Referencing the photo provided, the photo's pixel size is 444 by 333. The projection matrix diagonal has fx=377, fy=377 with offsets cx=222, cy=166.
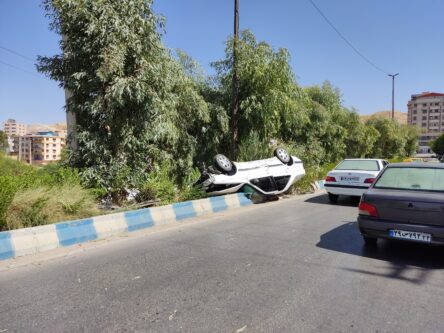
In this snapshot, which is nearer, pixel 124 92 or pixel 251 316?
pixel 251 316

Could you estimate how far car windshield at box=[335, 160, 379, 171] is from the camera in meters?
12.3

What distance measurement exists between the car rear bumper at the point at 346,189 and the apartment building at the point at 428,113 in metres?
164

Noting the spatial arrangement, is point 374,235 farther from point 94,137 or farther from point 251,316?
point 94,137

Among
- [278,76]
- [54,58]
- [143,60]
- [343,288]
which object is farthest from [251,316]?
[278,76]

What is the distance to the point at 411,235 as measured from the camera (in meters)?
5.77

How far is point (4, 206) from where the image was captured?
6.00 meters

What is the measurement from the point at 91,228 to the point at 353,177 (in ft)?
27.3

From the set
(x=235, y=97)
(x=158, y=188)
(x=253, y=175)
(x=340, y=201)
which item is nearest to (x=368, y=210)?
(x=158, y=188)

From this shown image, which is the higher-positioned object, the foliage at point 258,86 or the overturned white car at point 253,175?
the foliage at point 258,86

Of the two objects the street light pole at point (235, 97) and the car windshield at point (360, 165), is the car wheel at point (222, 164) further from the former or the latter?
the car windshield at point (360, 165)

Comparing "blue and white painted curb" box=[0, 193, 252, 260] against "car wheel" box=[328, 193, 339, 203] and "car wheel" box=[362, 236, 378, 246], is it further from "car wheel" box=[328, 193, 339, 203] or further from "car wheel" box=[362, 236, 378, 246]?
"car wheel" box=[328, 193, 339, 203]

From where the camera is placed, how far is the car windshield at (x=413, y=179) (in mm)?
6160

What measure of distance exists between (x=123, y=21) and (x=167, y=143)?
4065 mm

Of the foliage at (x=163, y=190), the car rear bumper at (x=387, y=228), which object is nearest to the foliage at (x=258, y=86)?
the foliage at (x=163, y=190)
